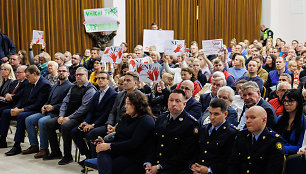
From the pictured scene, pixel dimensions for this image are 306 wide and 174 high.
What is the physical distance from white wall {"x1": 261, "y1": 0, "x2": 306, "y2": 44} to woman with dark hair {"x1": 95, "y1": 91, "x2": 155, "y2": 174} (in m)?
12.9

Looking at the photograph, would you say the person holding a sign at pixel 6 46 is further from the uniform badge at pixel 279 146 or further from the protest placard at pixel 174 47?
the uniform badge at pixel 279 146

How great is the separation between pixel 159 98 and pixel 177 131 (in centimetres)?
198

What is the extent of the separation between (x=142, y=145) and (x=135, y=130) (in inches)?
7.1

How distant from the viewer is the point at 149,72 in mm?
5879

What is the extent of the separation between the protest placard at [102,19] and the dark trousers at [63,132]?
403 cm

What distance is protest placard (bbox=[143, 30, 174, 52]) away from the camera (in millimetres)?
11547

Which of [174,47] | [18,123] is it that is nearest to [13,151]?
[18,123]

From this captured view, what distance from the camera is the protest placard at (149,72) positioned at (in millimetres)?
5849

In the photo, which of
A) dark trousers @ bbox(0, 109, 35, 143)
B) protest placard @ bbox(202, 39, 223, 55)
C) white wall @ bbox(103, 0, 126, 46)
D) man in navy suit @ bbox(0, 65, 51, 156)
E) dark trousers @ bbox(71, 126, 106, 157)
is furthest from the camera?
white wall @ bbox(103, 0, 126, 46)

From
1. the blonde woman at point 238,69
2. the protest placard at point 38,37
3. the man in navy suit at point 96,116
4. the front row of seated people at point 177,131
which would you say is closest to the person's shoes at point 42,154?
the front row of seated people at point 177,131

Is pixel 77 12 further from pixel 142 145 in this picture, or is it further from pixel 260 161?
pixel 260 161

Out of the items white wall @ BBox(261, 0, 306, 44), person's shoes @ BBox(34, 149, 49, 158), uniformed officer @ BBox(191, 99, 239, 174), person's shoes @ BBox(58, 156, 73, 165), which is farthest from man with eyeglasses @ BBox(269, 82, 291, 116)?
white wall @ BBox(261, 0, 306, 44)

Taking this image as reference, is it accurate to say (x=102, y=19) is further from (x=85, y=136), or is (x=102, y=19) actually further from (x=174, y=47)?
(x=85, y=136)

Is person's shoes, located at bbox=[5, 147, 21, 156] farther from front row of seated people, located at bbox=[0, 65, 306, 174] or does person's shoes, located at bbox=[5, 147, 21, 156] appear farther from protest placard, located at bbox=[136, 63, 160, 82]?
protest placard, located at bbox=[136, 63, 160, 82]
